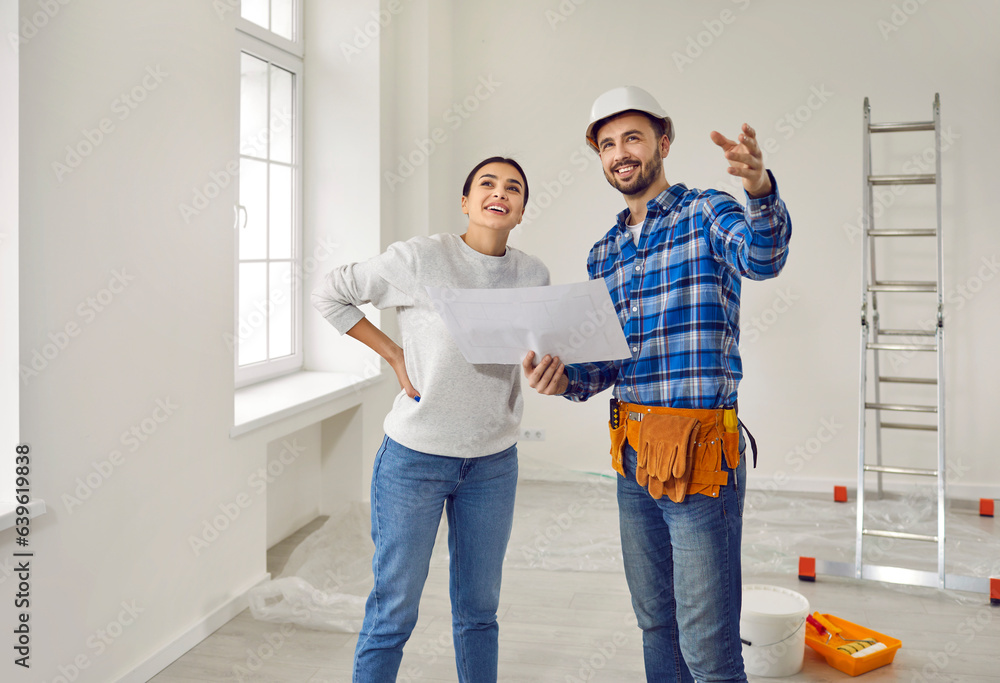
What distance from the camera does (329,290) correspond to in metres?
1.84

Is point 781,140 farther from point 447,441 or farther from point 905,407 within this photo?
point 447,441

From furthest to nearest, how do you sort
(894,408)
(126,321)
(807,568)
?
(894,408) < (807,568) < (126,321)

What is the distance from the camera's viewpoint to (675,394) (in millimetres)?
1571

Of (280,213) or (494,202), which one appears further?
(280,213)

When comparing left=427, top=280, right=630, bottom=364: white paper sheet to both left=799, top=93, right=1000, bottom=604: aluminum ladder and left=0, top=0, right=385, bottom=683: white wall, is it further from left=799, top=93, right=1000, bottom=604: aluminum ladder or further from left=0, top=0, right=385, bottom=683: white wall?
left=799, top=93, right=1000, bottom=604: aluminum ladder

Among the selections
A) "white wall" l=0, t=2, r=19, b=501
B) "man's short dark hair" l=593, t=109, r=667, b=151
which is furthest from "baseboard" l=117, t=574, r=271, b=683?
"man's short dark hair" l=593, t=109, r=667, b=151

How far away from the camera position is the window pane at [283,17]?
371 cm

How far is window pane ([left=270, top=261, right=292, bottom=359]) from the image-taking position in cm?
367

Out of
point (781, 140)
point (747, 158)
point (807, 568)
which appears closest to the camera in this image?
point (747, 158)

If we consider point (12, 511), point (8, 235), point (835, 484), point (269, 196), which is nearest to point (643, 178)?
point (8, 235)

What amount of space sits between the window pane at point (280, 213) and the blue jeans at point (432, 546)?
7.08 feet

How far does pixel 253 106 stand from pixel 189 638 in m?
2.22

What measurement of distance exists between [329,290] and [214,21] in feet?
4.09

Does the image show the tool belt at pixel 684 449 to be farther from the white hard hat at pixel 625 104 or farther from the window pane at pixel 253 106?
the window pane at pixel 253 106
